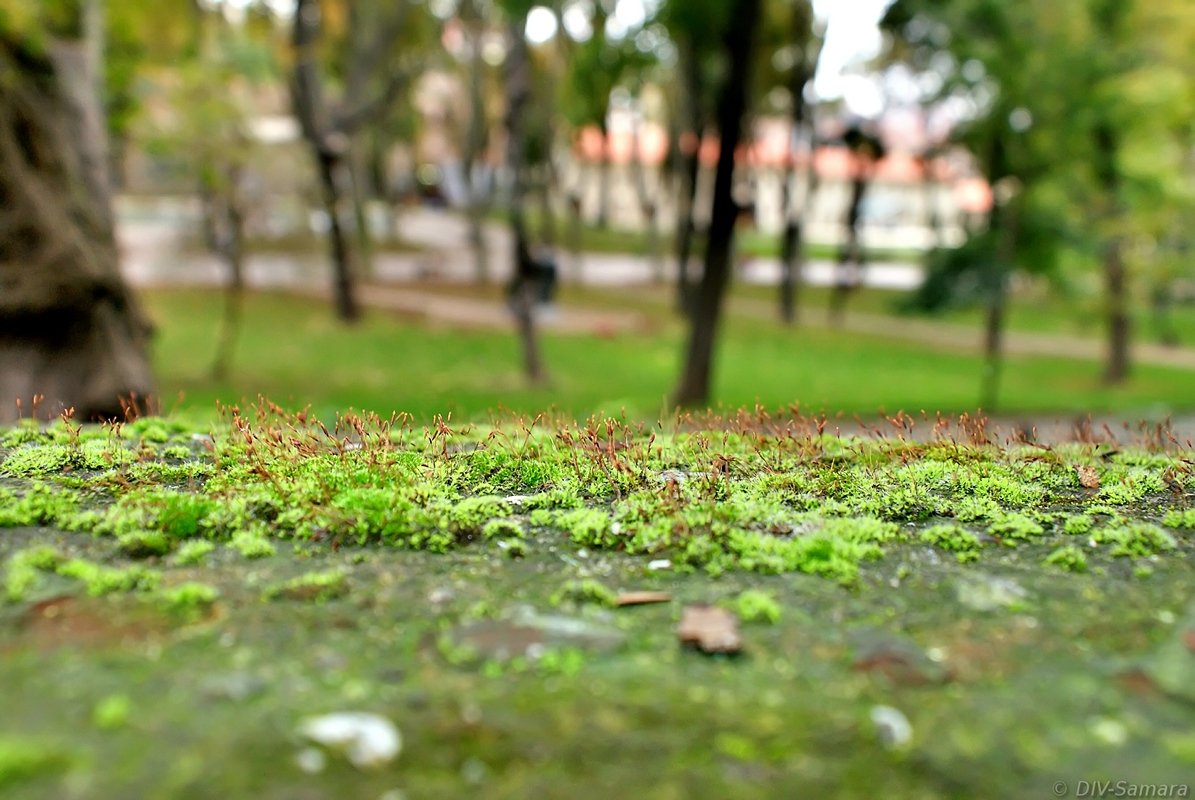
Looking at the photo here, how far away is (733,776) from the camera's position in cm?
202

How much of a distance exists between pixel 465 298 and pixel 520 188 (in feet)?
36.4

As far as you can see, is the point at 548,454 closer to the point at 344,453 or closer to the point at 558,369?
the point at 344,453

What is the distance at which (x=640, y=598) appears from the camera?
276 cm

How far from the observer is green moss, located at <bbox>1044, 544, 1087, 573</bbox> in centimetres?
301

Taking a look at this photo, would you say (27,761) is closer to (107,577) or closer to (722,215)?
(107,577)

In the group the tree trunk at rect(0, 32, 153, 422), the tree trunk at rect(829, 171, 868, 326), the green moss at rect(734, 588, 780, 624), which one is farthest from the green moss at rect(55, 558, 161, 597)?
the tree trunk at rect(829, 171, 868, 326)

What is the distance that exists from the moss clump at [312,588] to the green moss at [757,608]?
3.56 ft

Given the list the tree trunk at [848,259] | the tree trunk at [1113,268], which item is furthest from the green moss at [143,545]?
the tree trunk at [848,259]

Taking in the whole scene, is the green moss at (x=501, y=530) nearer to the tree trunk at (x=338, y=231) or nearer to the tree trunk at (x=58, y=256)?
the tree trunk at (x=58, y=256)

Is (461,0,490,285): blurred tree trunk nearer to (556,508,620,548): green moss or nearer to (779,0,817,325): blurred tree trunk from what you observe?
(779,0,817,325): blurred tree trunk

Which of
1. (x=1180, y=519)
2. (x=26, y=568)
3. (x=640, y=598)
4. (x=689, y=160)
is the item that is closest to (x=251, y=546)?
(x=26, y=568)

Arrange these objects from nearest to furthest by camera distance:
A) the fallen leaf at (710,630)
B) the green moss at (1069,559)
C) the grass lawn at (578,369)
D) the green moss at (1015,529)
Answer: the fallen leaf at (710,630) < the green moss at (1069,559) < the green moss at (1015,529) < the grass lawn at (578,369)

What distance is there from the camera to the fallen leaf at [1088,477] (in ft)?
12.5

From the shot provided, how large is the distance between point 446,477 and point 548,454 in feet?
1.65
